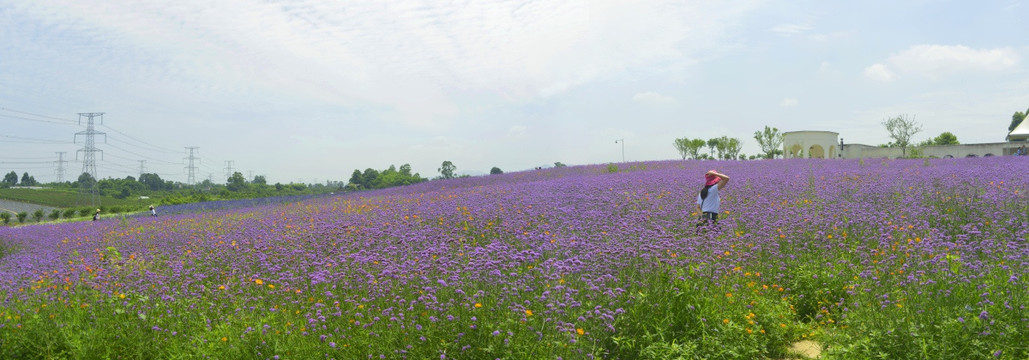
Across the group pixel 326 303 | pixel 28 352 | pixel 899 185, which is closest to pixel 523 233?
pixel 326 303

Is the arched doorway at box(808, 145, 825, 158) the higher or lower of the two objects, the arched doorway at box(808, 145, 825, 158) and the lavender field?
the higher

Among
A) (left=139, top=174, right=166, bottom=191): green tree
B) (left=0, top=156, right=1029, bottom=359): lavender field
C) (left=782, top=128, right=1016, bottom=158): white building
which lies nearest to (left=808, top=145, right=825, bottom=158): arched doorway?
(left=782, top=128, right=1016, bottom=158): white building

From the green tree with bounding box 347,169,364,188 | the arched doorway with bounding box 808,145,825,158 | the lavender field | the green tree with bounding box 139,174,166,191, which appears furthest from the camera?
the green tree with bounding box 139,174,166,191

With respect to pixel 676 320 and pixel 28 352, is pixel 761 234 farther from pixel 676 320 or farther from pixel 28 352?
pixel 28 352

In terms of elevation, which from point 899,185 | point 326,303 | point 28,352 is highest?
point 899,185

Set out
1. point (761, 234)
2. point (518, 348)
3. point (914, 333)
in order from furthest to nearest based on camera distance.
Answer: point (761, 234) < point (914, 333) < point (518, 348)

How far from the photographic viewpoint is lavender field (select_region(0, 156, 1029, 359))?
392 centimetres

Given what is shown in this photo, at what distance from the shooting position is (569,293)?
409cm

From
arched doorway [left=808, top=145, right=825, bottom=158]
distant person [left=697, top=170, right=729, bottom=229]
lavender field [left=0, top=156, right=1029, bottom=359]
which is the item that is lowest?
lavender field [left=0, top=156, right=1029, bottom=359]

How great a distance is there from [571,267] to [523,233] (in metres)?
2.22

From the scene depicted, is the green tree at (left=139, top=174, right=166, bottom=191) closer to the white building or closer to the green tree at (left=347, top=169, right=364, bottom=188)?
the green tree at (left=347, top=169, right=364, bottom=188)

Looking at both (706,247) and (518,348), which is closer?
(518,348)

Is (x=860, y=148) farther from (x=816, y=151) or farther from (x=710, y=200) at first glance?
(x=710, y=200)

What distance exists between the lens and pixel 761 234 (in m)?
6.66
